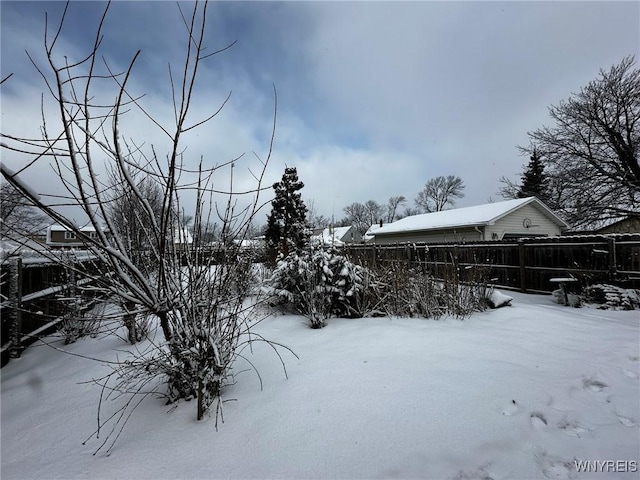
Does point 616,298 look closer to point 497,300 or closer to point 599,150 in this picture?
point 497,300

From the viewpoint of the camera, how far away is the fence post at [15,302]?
352 cm

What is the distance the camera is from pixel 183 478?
1506 millimetres

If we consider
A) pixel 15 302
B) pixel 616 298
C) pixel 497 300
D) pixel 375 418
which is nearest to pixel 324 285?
pixel 375 418

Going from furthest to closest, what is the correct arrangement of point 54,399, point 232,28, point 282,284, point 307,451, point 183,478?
1. point 282,284
2. point 232,28
3. point 54,399
4. point 307,451
5. point 183,478

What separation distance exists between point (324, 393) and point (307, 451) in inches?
20.7

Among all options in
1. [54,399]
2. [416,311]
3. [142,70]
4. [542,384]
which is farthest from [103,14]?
[416,311]

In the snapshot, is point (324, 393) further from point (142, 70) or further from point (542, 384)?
point (142, 70)

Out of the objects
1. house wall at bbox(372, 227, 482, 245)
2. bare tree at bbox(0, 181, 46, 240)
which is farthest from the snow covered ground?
house wall at bbox(372, 227, 482, 245)

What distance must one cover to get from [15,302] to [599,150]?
18512 mm

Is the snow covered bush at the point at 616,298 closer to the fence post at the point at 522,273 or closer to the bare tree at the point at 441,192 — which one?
the fence post at the point at 522,273

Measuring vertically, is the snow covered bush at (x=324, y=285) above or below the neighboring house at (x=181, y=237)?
below

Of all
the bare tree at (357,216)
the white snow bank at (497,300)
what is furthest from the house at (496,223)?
the bare tree at (357,216)

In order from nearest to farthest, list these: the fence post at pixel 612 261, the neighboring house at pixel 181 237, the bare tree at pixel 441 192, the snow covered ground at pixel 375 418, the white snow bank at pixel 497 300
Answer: the snow covered ground at pixel 375 418 < the neighboring house at pixel 181 237 < the white snow bank at pixel 497 300 < the fence post at pixel 612 261 < the bare tree at pixel 441 192

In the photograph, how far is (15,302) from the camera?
3.53m
